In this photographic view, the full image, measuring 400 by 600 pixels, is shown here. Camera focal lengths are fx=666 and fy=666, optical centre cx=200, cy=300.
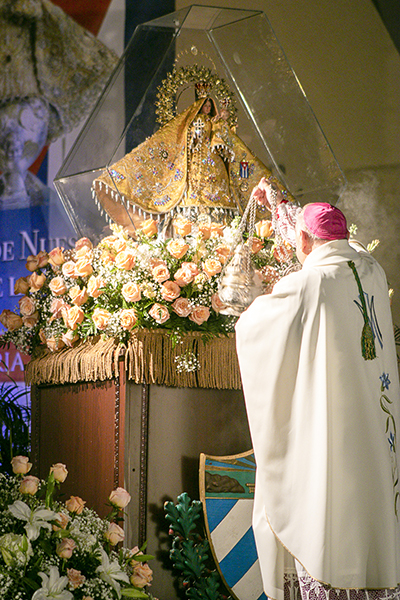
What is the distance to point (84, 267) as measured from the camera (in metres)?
3.29

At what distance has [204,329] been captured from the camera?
3129mm

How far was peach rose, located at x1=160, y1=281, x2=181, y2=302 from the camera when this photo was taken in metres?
3.02

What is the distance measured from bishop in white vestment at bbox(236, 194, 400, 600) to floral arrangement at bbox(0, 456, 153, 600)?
0.54 meters

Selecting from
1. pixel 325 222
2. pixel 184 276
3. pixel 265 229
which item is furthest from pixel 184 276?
pixel 325 222

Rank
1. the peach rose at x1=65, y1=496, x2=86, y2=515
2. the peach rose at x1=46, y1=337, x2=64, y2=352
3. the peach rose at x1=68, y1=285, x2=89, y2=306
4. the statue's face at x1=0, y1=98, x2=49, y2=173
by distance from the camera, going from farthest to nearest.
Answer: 1. the statue's face at x1=0, y1=98, x2=49, y2=173
2. the peach rose at x1=46, y1=337, x2=64, y2=352
3. the peach rose at x1=68, y1=285, x2=89, y2=306
4. the peach rose at x1=65, y1=496, x2=86, y2=515

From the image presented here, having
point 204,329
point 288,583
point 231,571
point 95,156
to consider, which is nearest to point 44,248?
point 95,156

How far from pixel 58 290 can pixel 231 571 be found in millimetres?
1583

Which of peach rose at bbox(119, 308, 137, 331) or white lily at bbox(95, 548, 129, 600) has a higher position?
peach rose at bbox(119, 308, 137, 331)

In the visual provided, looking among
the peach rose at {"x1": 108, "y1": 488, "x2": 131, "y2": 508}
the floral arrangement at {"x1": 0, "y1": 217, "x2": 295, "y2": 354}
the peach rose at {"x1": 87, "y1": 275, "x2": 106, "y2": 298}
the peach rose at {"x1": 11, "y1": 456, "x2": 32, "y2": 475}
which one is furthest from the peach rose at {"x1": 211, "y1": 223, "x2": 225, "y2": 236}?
the peach rose at {"x1": 11, "y1": 456, "x2": 32, "y2": 475}

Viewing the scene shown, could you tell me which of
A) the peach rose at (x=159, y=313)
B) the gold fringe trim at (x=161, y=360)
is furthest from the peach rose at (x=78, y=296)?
the peach rose at (x=159, y=313)

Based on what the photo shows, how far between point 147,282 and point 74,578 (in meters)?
1.34

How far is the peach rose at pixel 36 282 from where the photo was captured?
11.7 feet

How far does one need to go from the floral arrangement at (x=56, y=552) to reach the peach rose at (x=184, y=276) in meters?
0.98

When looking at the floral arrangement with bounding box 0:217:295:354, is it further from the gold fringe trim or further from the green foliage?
the green foliage
